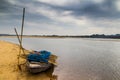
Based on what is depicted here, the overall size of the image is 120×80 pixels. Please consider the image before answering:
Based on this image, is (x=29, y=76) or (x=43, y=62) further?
(x=43, y=62)

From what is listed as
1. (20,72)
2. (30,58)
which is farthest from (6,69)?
(30,58)

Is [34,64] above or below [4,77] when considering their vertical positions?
above

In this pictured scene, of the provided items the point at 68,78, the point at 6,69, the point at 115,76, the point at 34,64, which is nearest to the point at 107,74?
the point at 115,76

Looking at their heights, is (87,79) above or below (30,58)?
below

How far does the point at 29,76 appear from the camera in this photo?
51.0ft

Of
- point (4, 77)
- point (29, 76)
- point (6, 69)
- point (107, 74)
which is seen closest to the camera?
point (4, 77)

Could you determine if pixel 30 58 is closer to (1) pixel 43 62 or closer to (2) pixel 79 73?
(1) pixel 43 62

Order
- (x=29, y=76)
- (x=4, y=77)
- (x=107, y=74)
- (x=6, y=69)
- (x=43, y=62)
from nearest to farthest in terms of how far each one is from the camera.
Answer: (x=4, y=77), (x=29, y=76), (x=6, y=69), (x=43, y=62), (x=107, y=74)

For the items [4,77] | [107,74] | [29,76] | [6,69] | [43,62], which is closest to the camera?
[4,77]

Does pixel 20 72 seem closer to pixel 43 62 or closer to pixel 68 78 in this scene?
pixel 43 62

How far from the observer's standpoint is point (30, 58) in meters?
17.7

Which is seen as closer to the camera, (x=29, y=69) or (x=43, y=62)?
(x=29, y=69)

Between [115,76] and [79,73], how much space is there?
4.50 m

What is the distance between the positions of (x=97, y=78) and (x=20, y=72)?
29.7 ft
